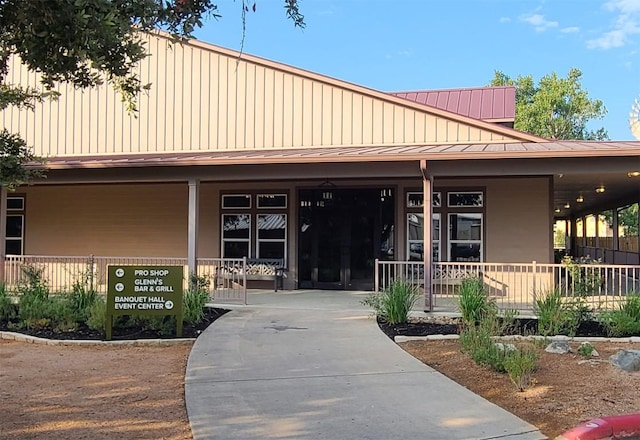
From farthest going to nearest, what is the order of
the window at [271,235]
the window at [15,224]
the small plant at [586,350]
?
the window at [15,224] < the window at [271,235] < the small plant at [586,350]

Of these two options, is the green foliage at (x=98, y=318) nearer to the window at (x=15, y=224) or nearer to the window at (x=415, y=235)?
the window at (x=415, y=235)

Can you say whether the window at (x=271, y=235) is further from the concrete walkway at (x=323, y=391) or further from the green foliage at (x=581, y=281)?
the green foliage at (x=581, y=281)

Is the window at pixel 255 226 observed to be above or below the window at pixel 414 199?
below

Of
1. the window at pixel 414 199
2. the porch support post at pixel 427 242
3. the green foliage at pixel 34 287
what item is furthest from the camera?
the window at pixel 414 199

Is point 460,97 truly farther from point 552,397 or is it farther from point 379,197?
point 552,397

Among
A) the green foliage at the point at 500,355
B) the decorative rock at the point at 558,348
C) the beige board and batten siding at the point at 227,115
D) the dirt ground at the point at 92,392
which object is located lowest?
the dirt ground at the point at 92,392

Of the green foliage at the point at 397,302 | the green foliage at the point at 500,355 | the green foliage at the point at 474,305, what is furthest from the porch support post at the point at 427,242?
the green foliage at the point at 500,355

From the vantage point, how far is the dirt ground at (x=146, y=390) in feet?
15.9

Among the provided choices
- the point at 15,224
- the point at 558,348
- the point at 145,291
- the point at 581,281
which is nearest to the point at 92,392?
the point at 145,291

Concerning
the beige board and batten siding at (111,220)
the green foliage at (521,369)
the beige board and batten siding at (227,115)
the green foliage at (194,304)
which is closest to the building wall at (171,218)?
the beige board and batten siding at (111,220)

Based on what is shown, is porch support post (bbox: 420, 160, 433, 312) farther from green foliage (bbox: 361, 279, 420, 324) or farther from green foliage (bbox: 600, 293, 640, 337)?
green foliage (bbox: 600, 293, 640, 337)

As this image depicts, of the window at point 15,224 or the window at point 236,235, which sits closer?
the window at point 236,235

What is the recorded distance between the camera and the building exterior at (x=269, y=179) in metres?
13.0

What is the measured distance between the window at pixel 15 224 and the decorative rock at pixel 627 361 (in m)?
15.8
